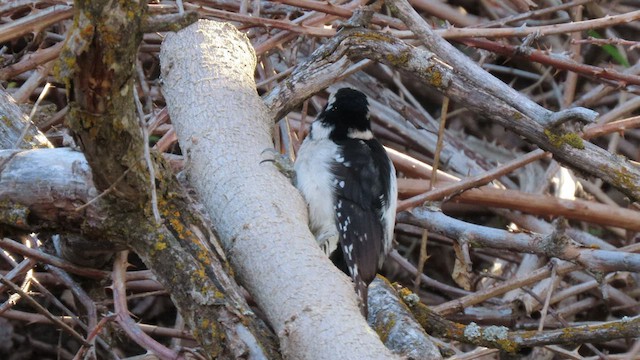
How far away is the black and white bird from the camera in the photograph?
11.8 feet

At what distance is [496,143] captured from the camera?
18.6ft

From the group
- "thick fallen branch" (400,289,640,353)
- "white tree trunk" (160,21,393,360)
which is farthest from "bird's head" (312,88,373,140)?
"thick fallen branch" (400,289,640,353)

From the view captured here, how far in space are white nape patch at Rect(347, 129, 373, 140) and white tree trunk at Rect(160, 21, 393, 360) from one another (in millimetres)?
704

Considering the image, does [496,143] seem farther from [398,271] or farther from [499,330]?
[499,330]

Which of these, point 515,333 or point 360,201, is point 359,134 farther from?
point 515,333

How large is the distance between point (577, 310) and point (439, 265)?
33.6 inches

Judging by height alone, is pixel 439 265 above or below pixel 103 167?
below

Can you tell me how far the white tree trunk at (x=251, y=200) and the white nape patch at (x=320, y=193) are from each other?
520 millimetres

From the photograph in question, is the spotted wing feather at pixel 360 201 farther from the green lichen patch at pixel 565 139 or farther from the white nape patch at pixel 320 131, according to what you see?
the green lichen patch at pixel 565 139

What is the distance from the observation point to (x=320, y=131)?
4.07 metres

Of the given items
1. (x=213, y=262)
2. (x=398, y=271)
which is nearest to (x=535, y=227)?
(x=398, y=271)

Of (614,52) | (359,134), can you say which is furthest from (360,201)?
(614,52)

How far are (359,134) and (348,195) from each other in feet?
1.38

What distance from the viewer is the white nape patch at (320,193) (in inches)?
144
